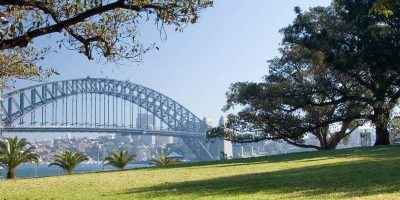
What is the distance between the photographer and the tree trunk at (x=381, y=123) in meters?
31.9

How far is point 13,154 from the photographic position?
26.4 metres

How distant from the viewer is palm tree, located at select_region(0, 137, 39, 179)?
26344mm

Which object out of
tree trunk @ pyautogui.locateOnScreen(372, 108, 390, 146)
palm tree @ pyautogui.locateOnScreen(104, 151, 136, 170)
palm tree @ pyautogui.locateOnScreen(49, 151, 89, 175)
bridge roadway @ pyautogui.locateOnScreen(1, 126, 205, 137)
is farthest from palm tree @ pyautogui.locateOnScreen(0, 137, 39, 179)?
bridge roadway @ pyautogui.locateOnScreen(1, 126, 205, 137)

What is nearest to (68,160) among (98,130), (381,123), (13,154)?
(13,154)

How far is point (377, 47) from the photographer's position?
22469 millimetres

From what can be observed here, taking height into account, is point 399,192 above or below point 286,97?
below

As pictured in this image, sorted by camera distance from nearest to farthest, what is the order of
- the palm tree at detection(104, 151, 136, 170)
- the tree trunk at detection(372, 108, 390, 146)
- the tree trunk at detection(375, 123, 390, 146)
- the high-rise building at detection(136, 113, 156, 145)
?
the tree trunk at detection(372, 108, 390, 146) < the tree trunk at detection(375, 123, 390, 146) < the palm tree at detection(104, 151, 136, 170) < the high-rise building at detection(136, 113, 156, 145)

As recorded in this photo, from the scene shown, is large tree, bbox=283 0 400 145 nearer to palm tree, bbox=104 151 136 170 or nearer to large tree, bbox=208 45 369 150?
large tree, bbox=208 45 369 150

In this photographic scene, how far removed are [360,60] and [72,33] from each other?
1840 cm

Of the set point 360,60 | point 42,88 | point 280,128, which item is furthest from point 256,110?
Answer: point 42,88

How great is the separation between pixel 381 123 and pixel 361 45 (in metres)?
10.2

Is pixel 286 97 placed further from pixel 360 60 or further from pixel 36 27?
pixel 36 27

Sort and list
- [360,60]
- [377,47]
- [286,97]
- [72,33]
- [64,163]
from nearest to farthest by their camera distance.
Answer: [72,33] → [377,47] → [360,60] → [64,163] → [286,97]

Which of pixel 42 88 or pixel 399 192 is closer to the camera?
pixel 399 192
